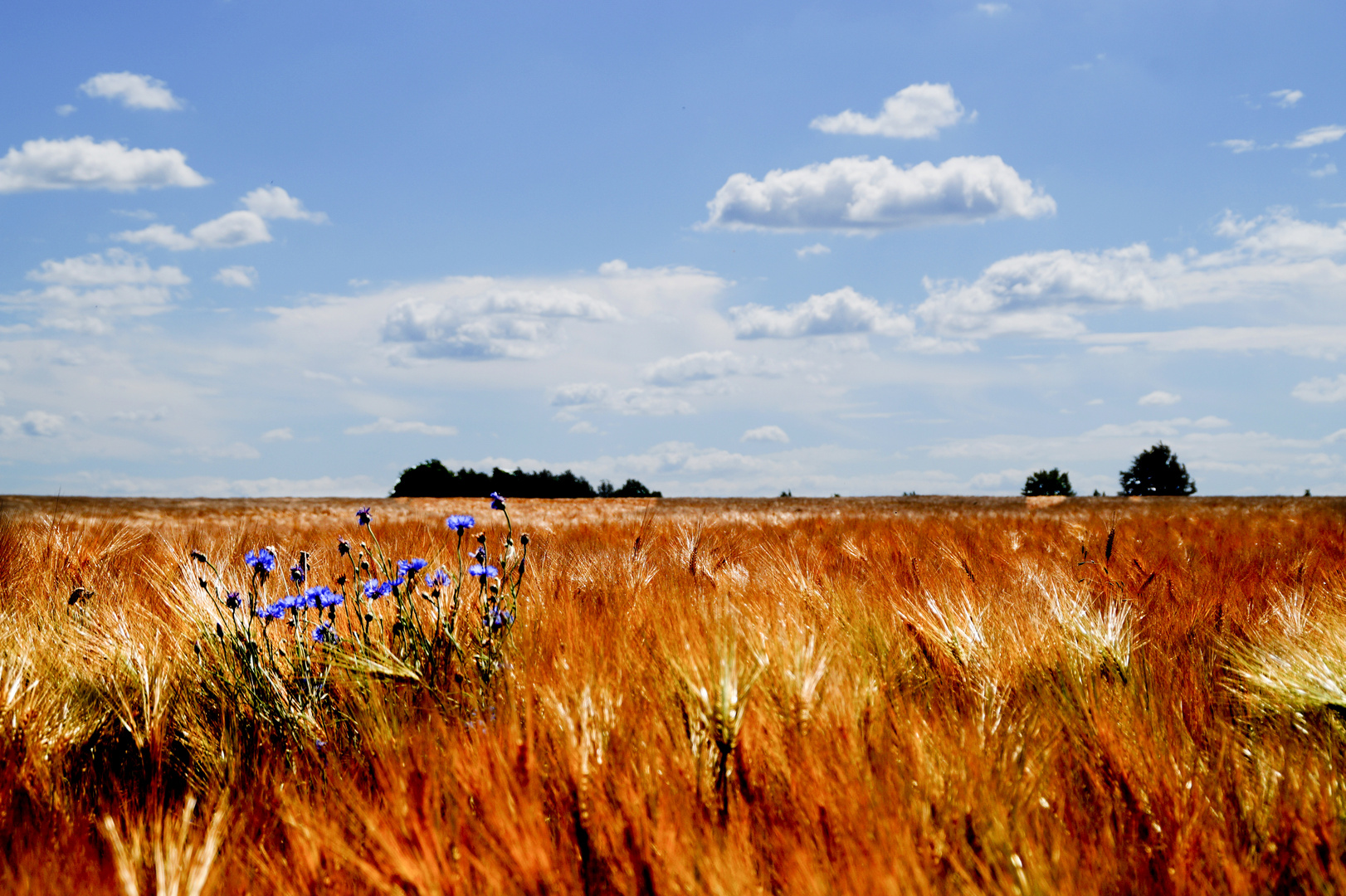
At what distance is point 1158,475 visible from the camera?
2461 inches

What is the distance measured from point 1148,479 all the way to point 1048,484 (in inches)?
315

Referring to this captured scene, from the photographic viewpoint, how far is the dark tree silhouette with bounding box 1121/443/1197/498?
6166 centimetres

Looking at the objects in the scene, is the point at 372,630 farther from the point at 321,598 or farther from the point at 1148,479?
the point at 1148,479

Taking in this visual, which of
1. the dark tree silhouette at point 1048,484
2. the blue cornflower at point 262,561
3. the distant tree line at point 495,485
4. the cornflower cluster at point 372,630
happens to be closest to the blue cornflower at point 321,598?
the cornflower cluster at point 372,630

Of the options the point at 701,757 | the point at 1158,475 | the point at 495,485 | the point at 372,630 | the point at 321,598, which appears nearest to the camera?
the point at 701,757

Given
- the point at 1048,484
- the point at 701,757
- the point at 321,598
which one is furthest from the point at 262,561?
the point at 1048,484

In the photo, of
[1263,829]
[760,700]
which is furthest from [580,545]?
[1263,829]

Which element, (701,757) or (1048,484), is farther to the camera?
(1048,484)

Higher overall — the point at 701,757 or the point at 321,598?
the point at 321,598

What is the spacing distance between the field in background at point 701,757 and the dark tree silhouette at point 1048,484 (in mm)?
64165

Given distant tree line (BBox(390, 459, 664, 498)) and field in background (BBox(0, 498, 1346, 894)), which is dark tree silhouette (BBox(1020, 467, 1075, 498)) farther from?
field in background (BBox(0, 498, 1346, 894))

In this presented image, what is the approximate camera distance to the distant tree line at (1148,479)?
61.5 metres

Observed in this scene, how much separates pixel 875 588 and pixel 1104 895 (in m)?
2.37

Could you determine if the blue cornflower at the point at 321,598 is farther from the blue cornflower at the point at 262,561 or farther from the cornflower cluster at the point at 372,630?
the blue cornflower at the point at 262,561
